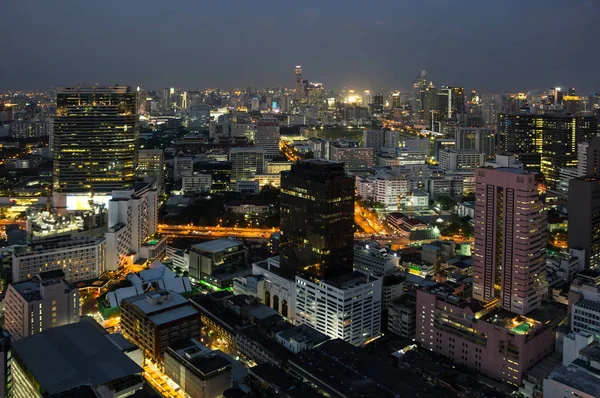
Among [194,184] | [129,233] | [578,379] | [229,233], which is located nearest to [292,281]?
[578,379]

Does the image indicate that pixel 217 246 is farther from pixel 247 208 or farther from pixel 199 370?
pixel 247 208

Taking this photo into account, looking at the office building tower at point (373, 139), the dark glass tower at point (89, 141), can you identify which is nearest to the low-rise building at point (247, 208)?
the dark glass tower at point (89, 141)

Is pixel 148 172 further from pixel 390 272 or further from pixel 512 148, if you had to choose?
pixel 512 148

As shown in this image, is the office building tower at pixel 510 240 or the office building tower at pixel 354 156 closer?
the office building tower at pixel 510 240

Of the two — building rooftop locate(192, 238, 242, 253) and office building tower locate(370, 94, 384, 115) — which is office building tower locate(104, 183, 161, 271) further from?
office building tower locate(370, 94, 384, 115)

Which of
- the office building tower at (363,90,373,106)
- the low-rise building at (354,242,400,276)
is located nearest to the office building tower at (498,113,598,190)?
the low-rise building at (354,242,400,276)

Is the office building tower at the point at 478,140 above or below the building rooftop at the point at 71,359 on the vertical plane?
above

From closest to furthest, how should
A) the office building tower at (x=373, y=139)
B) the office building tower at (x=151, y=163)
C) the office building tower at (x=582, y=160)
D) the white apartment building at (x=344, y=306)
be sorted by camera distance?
the white apartment building at (x=344, y=306) → the office building tower at (x=582, y=160) → the office building tower at (x=151, y=163) → the office building tower at (x=373, y=139)

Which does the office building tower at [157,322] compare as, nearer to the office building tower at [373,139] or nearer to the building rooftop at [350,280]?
the building rooftop at [350,280]
